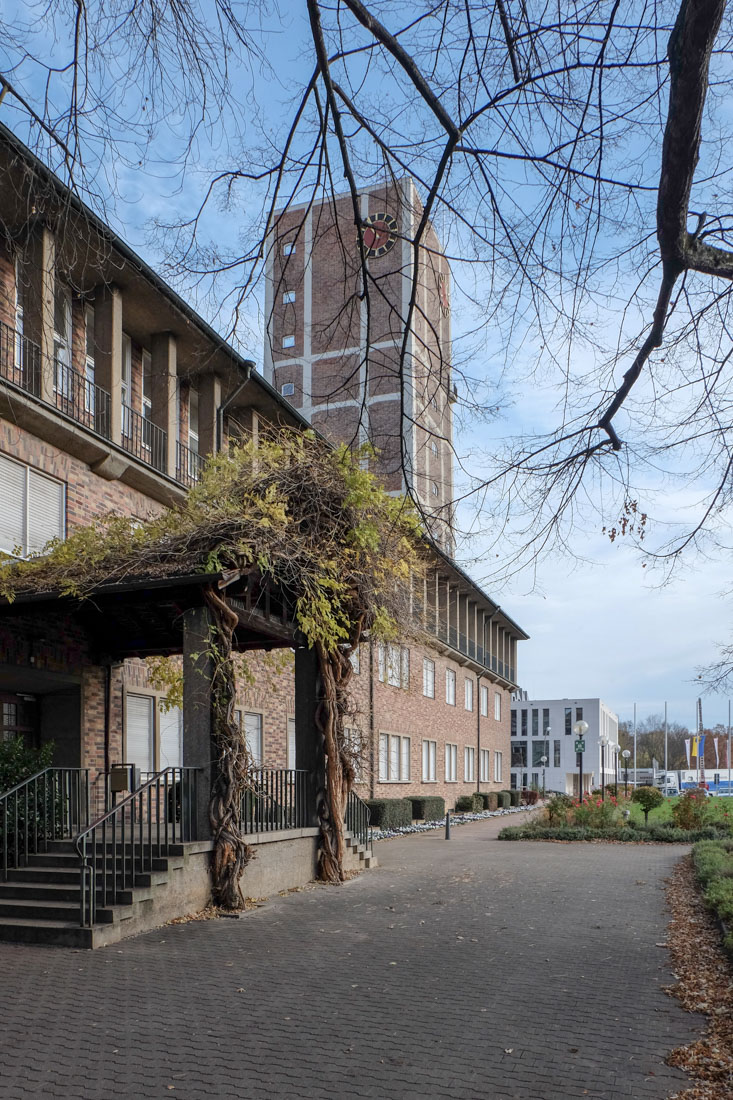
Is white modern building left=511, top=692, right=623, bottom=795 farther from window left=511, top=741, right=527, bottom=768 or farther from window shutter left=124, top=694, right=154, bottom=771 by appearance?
window shutter left=124, top=694, right=154, bottom=771

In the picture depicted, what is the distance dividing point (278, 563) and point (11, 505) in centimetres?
465

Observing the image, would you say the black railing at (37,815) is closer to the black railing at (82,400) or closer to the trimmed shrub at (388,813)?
the black railing at (82,400)

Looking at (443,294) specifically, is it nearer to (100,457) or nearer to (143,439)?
(100,457)

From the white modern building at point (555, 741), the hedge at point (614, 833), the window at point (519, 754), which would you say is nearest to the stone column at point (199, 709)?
the hedge at point (614, 833)

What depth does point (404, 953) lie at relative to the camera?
938cm

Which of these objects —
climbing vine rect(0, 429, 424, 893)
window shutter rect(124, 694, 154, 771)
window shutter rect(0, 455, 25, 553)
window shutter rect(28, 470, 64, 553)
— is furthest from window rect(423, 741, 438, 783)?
window shutter rect(0, 455, 25, 553)

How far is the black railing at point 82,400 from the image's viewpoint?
15289 millimetres

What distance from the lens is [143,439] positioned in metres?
18.0

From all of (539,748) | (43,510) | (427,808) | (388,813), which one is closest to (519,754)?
(539,748)

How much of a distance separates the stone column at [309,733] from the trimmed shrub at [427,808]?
16793 mm

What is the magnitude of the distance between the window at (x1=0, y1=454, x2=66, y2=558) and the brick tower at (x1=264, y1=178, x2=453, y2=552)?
9136mm

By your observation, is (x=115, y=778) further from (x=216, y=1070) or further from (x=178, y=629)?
(x=216, y=1070)

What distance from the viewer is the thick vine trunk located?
38.1 ft

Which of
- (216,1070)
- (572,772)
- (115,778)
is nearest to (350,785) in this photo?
(115,778)
